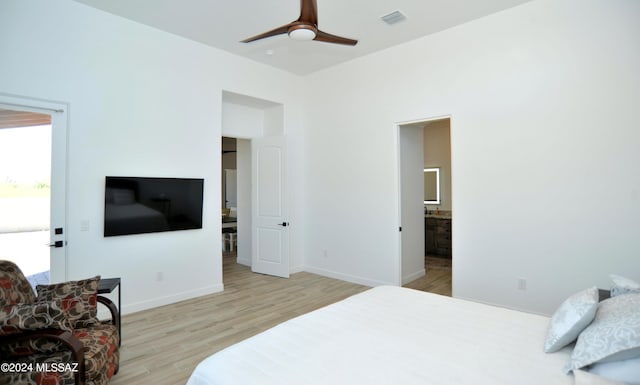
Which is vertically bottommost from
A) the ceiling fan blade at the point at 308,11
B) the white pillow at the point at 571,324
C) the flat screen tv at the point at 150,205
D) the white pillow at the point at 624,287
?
the white pillow at the point at 571,324

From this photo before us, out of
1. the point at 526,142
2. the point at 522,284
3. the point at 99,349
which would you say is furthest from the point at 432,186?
the point at 99,349

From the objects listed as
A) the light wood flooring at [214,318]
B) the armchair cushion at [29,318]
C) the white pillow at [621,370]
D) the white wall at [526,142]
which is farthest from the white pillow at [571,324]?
the armchair cushion at [29,318]

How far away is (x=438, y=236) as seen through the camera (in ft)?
22.1

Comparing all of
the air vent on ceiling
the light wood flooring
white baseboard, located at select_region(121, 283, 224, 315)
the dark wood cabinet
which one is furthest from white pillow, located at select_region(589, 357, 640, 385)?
the dark wood cabinet

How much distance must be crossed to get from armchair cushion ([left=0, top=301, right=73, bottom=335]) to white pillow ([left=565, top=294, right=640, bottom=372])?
8.69 feet

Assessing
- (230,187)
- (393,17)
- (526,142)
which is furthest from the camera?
(230,187)

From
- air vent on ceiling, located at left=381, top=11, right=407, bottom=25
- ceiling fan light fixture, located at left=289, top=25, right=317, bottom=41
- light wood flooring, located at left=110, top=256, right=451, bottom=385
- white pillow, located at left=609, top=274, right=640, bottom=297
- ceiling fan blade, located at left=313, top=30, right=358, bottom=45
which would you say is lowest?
light wood flooring, located at left=110, top=256, right=451, bottom=385

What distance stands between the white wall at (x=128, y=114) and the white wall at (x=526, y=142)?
237 cm

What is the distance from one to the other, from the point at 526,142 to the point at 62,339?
4.36 m

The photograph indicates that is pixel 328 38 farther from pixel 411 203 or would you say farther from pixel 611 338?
pixel 411 203

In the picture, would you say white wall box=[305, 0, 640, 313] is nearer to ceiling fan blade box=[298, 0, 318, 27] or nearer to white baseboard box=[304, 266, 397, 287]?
white baseboard box=[304, 266, 397, 287]

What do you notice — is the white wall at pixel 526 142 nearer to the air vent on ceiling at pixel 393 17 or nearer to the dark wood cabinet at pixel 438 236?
the air vent on ceiling at pixel 393 17

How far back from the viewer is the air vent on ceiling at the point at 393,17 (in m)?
3.79

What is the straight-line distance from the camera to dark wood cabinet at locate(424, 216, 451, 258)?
6590 mm
